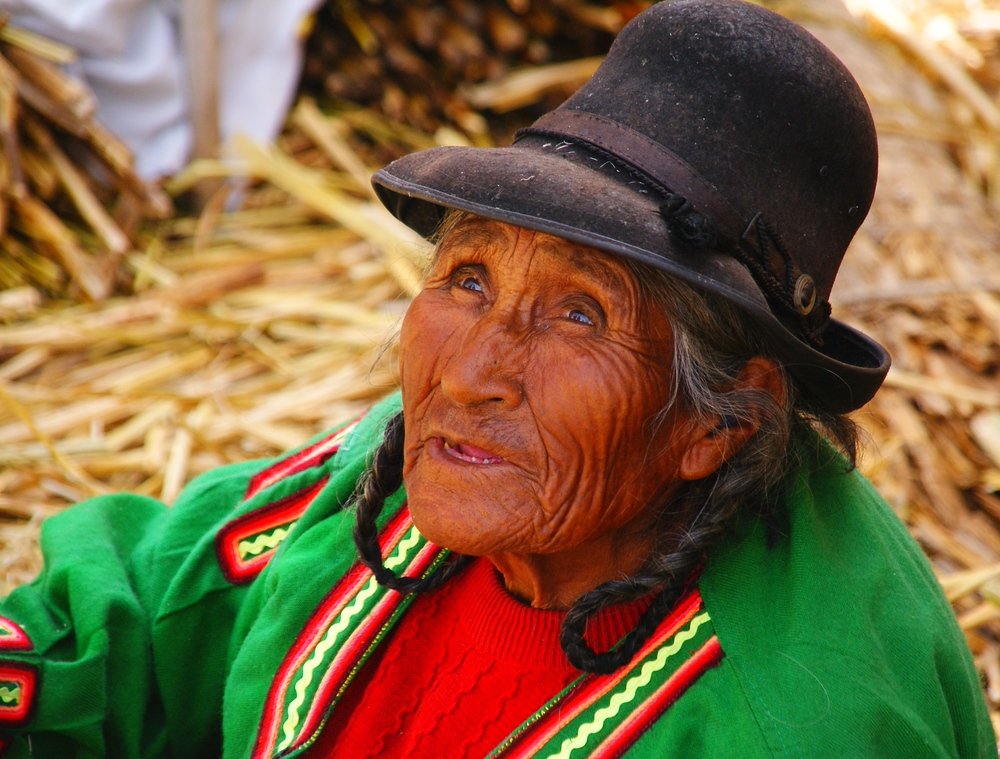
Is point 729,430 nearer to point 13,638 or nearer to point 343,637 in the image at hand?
point 343,637

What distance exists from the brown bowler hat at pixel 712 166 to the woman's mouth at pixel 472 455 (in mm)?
383

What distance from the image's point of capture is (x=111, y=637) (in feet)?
7.35

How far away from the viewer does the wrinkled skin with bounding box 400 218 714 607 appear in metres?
1.82

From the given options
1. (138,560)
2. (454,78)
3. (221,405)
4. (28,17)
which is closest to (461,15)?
(454,78)

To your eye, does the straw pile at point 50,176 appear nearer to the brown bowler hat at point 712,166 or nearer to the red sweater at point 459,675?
the red sweater at point 459,675

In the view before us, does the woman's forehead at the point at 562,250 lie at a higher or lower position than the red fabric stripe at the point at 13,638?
higher

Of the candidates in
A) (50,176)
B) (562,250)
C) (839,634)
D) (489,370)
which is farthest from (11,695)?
(50,176)

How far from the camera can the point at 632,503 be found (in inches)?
76.2

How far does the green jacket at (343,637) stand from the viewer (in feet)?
5.87

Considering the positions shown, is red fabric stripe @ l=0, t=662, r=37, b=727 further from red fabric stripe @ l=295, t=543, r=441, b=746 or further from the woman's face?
the woman's face

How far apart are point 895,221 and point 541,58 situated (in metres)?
1.96

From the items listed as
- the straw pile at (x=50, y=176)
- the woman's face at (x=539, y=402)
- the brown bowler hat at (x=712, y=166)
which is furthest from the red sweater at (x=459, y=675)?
the straw pile at (x=50, y=176)

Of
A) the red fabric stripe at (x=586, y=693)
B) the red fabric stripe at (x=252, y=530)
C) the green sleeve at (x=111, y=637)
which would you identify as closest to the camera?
the red fabric stripe at (x=586, y=693)

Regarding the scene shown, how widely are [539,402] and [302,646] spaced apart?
0.69 metres
